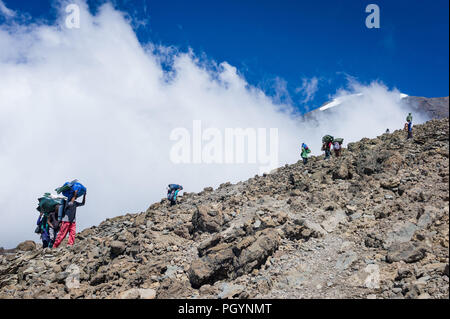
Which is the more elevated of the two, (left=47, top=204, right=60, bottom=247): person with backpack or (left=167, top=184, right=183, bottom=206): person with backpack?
(left=167, top=184, right=183, bottom=206): person with backpack

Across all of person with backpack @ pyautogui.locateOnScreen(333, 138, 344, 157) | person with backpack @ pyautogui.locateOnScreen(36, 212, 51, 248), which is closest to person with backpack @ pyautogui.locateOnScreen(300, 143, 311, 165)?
person with backpack @ pyautogui.locateOnScreen(333, 138, 344, 157)

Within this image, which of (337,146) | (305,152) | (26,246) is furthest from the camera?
(305,152)

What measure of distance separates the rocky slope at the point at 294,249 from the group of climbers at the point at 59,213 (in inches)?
41.9

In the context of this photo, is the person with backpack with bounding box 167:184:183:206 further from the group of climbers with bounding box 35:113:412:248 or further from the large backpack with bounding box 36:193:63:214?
the large backpack with bounding box 36:193:63:214

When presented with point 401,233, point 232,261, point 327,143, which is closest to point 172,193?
point 232,261

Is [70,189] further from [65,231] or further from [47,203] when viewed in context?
[65,231]

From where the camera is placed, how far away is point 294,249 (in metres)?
8.81

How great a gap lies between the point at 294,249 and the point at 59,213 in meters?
9.71

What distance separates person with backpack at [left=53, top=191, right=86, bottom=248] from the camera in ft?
40.0

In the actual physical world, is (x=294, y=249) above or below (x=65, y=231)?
below

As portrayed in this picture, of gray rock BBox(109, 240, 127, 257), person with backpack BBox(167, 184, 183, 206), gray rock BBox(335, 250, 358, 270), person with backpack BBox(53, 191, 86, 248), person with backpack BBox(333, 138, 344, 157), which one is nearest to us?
gray rock BBox(335, 250, 358, 270)

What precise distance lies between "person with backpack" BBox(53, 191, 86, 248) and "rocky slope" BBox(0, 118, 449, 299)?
3.19 ft

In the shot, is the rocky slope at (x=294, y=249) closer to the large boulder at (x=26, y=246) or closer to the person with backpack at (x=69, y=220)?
the person with backpack at (x=69, y=220)
